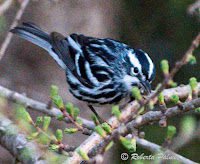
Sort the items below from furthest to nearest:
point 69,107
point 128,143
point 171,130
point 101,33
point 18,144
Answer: point 101,33
point 18,144
point 69,107
point 171,130
point 128,143

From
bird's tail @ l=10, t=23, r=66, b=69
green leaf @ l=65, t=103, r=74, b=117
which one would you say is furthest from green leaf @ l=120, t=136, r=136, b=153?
bird's tail @ l=10, t=23, r=66, b=69

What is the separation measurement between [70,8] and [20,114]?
85.9 inches

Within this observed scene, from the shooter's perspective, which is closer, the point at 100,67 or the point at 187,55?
the point at 187,55

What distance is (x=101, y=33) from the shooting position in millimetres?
3873

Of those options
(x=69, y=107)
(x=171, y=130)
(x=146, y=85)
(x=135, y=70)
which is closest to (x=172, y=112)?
(x=171, y=130)

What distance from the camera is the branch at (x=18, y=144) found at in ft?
5.57

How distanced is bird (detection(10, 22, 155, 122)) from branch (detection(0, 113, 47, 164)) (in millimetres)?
687

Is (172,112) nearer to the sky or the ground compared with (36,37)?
nearer to the ground

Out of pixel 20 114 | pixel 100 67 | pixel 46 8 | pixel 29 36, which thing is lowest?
pixel 20 114

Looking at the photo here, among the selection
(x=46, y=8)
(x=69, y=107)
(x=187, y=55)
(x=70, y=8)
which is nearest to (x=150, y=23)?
(x=70, y=8)

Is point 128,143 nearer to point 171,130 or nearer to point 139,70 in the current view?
point 171,130

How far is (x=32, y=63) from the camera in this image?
345cm

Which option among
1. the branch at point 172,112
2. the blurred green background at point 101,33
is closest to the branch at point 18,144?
the branch at point 172,112

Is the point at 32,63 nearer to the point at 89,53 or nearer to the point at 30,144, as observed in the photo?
the point at 89,53
